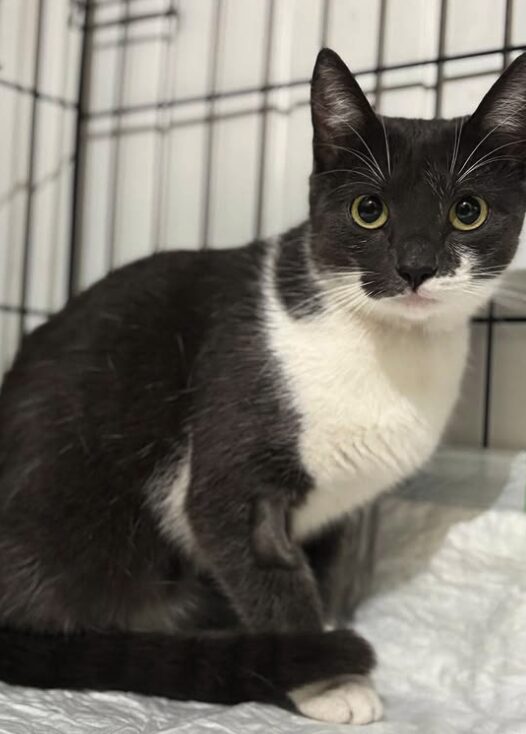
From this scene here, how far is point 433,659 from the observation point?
117cm

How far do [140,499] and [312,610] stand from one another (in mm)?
281

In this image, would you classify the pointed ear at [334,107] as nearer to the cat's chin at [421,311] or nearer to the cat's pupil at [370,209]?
the cat's pupil at [370,209]

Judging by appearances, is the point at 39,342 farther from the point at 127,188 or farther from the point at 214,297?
the point at 127,188

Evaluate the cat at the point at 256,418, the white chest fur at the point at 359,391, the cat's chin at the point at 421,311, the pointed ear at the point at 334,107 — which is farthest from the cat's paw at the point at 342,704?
the pointed ear at the point at 334,107

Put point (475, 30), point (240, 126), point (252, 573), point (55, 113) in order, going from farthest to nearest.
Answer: point (55, 113)
point (240, 126)
point (475, 30)
point (252, 573)

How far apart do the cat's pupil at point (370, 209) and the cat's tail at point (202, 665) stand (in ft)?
1.69

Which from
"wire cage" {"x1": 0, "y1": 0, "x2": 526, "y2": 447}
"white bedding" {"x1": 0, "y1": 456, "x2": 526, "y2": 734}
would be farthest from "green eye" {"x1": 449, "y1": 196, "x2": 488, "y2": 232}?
"white bedding" {"x1": 0, "y1": 456, "x2": 526, "y2": 734}

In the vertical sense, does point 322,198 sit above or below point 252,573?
above

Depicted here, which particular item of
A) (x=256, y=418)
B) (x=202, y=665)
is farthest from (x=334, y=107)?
(x=202, y=665)

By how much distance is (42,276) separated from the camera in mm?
1708

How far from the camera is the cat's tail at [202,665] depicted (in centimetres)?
99

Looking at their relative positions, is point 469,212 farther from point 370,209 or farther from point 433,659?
point 433,659

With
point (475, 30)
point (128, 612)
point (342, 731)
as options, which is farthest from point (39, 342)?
point (475, 30)

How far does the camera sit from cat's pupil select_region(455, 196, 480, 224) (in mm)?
1003
